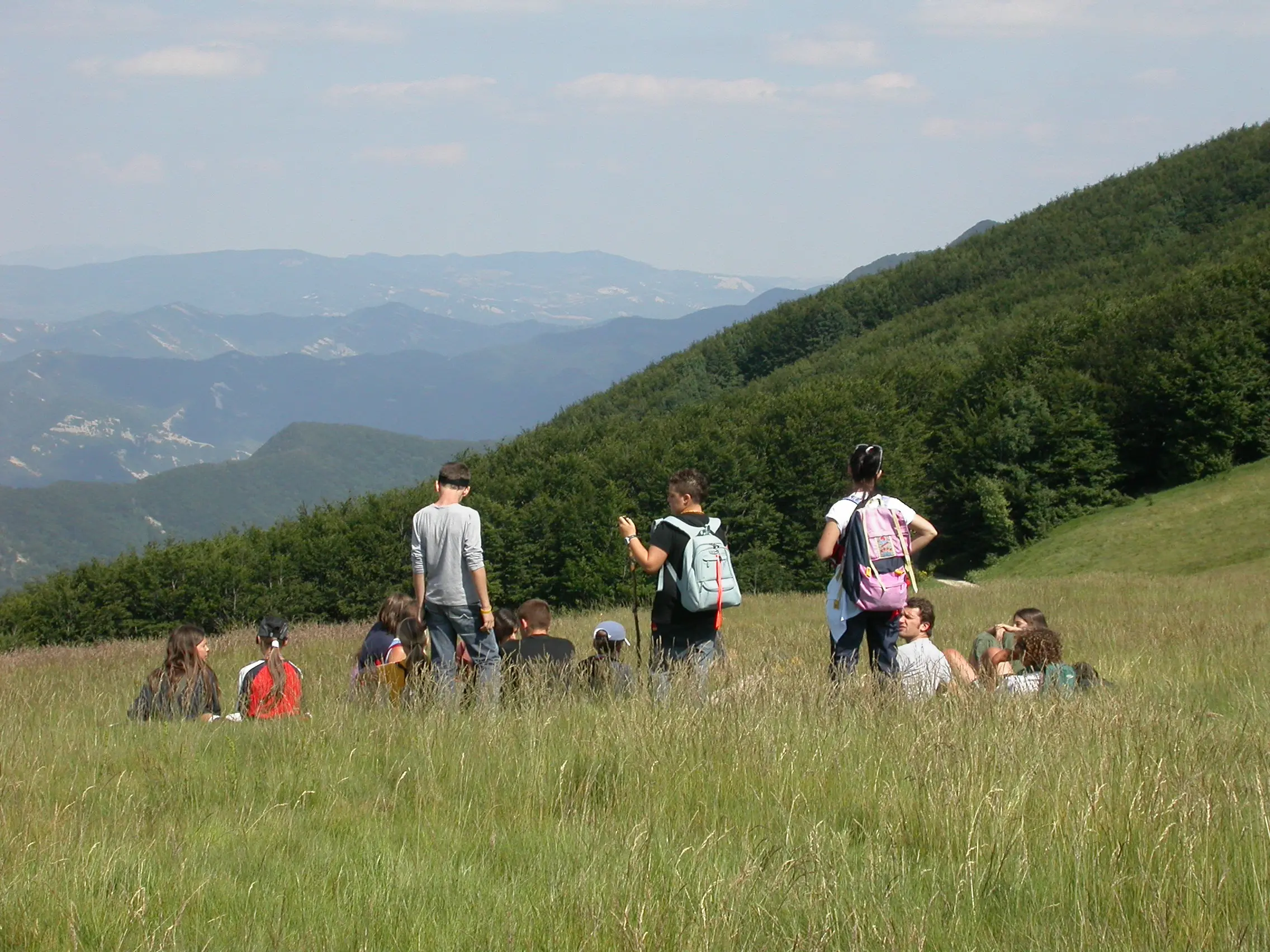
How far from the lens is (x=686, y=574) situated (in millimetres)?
7023

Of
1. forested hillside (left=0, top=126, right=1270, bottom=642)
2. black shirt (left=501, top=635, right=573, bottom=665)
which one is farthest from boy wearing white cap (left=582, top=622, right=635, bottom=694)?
forested hillside (left=0, top=126, right=1270, bottom=642)

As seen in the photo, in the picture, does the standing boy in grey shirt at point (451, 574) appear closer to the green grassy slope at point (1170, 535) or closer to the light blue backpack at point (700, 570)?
the light blue backpack at point (700, 570)

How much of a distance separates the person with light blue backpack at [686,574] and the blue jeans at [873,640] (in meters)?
0.68

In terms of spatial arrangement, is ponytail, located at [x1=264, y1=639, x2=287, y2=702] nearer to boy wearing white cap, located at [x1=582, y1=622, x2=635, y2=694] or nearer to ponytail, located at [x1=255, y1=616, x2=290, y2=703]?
ponytail, located at [x1=255, y1=616, x2=290, y2=703]

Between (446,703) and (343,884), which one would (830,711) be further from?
(343,884)

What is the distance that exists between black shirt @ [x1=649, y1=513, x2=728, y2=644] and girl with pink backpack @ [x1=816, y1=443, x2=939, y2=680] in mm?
697

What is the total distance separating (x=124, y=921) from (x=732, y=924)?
1.67m

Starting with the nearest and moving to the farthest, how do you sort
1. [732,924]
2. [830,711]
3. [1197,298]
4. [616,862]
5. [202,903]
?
[732,924], [202,903], [616,862], [830,711], [1197,298]

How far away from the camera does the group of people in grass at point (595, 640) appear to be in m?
6.97

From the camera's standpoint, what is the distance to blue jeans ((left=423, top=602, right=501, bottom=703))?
26.5ft

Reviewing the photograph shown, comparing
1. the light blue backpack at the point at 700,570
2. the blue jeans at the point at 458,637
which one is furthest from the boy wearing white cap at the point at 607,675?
the blue jeans at the point at 458,637

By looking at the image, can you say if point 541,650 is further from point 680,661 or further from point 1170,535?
point 1170,535

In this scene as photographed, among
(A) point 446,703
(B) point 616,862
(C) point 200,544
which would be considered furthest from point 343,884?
(C) point 200,544

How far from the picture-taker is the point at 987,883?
3631 millimetres
